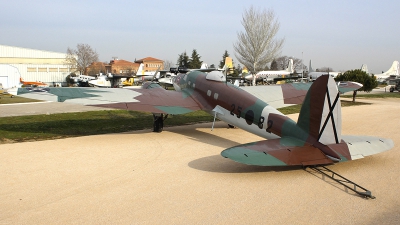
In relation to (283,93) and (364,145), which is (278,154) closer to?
(364,145)

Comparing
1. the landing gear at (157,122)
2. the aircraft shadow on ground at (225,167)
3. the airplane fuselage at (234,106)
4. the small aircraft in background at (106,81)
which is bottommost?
the aircraft shadow on ground at (225,167)

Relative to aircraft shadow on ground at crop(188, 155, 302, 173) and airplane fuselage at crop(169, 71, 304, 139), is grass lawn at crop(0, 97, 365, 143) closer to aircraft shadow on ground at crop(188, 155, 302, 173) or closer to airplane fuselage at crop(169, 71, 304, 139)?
airplane fuselage at crop(169, 71, 304, 139)

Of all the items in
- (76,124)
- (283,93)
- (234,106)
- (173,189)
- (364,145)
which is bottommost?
(173,189)

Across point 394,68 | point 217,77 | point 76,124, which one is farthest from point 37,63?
point 394,68

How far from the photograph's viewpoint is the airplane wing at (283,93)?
16.5 m

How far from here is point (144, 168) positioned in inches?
374

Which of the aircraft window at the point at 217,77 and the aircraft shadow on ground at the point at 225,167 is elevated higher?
the aircraft window at the point at 217,77

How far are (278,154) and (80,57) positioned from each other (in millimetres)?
87797

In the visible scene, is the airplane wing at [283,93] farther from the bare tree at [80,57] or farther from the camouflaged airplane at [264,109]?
the bare tree at [80,57]

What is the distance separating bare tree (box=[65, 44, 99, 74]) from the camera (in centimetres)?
8350

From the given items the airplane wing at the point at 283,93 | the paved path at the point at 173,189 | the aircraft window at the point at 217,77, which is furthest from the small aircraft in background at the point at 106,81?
the paved path at the point at 173,189

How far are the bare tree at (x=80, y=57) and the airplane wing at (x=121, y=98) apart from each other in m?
74.5

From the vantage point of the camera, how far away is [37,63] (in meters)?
79.9

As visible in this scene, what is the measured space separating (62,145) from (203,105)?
20.3 feet
